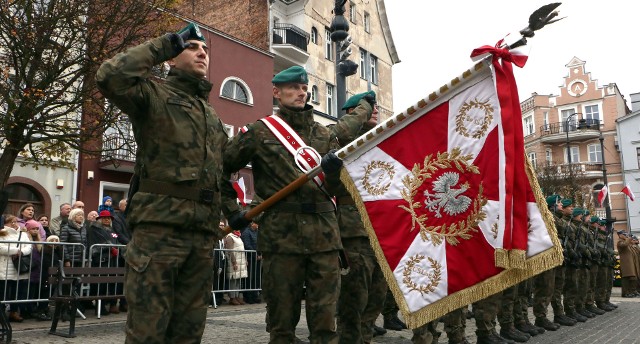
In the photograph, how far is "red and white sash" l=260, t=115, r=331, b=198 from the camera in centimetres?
420

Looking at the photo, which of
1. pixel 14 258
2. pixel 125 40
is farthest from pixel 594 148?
→ pixel 14 258

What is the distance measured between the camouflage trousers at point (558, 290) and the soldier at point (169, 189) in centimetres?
751

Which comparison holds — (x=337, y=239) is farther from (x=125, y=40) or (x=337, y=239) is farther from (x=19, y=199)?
(x=19, y=199)

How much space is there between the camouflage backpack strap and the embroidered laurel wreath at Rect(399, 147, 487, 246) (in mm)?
641

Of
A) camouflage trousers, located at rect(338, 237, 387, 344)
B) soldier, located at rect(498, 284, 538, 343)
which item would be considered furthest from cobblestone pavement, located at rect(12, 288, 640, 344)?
camouflage trousers, located at rect(338, 237, 387, 344)

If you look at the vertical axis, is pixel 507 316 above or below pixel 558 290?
below

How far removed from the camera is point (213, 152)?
351cm

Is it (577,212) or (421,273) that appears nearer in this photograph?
(421,273)

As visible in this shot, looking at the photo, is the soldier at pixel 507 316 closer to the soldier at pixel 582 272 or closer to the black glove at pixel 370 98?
the soldier at pixel 582 272

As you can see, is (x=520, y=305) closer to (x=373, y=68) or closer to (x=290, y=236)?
(x=290, y=236)

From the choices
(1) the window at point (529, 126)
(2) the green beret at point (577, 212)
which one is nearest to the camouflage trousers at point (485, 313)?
(2) the green beret at point (577, 212)

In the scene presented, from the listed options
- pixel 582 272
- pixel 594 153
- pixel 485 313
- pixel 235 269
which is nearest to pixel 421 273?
pixel 485 313

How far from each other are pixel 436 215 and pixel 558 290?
654 centimetres

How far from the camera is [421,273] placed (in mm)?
3895
